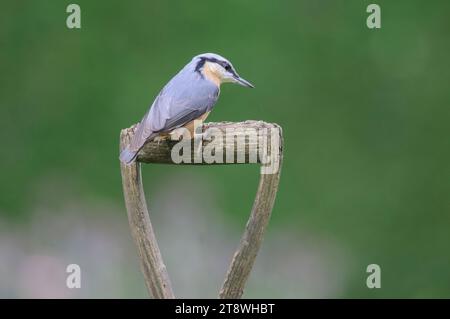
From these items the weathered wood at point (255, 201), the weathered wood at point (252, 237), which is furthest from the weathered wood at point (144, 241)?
the weathered wood at point (252, 237)

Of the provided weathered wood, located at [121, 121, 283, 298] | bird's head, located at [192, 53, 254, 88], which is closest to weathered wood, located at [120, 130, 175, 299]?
weathered wood, located at [121, 121, 283, 298]

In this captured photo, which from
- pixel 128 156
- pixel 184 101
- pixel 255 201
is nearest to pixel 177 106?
pixel 184 101

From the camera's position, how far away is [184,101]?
1.75m

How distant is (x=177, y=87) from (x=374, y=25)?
1915 mm

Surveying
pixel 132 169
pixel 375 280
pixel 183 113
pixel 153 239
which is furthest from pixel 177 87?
pixel 375 280

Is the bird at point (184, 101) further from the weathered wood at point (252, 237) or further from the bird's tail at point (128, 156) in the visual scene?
the weathered wood at point (252, 237)

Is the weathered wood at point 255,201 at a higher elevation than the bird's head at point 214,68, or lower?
lower

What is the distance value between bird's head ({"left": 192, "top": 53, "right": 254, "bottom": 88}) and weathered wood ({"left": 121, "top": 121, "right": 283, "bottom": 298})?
197 millimetres

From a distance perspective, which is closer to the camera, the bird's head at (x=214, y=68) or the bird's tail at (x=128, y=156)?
the bird's tail at (x=128, y=156)

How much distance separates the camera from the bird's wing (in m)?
1.69

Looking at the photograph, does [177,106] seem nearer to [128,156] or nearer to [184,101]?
[184,101]

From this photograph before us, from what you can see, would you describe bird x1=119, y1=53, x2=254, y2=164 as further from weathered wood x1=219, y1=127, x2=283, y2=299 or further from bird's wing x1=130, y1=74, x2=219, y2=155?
weathered wood x1=219, y1=127, x2=283, y2=299

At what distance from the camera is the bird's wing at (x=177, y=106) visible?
1.69 m

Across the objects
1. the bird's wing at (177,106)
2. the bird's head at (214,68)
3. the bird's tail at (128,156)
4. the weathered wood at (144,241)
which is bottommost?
the weathered wood at (144,241)
